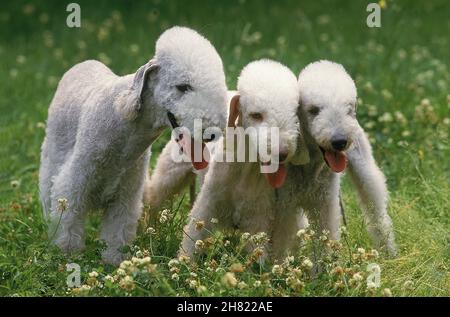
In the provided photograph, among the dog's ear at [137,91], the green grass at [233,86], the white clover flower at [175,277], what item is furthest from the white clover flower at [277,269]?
the dog's ear at [137,91]

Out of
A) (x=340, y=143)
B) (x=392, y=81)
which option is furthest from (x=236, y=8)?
(x=340, y=143)

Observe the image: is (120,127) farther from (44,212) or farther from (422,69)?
(422,69)

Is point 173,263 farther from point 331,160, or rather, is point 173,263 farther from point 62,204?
point 331,160

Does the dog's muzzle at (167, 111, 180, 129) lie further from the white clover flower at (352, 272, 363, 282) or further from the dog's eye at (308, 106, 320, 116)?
the white clover flower at (352, 272, 363, 282)

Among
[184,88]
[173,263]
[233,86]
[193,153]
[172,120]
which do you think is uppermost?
[233,86]

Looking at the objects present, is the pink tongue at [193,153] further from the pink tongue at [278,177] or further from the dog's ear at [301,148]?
the dog's ear at [301,148]

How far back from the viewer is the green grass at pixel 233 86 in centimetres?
454

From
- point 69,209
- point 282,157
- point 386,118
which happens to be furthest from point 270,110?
point 386,118

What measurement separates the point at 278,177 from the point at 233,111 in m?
0.40

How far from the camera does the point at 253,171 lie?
16.0ft

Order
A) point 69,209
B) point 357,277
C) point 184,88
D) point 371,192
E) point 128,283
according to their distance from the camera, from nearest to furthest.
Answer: point 128,283, point 357,277, point 184,88, point 69,209, point 371,192

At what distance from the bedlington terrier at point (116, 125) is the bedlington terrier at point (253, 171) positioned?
0.83ft

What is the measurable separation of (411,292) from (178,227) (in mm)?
1370

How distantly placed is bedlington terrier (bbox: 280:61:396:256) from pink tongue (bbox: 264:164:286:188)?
0.55 ft
